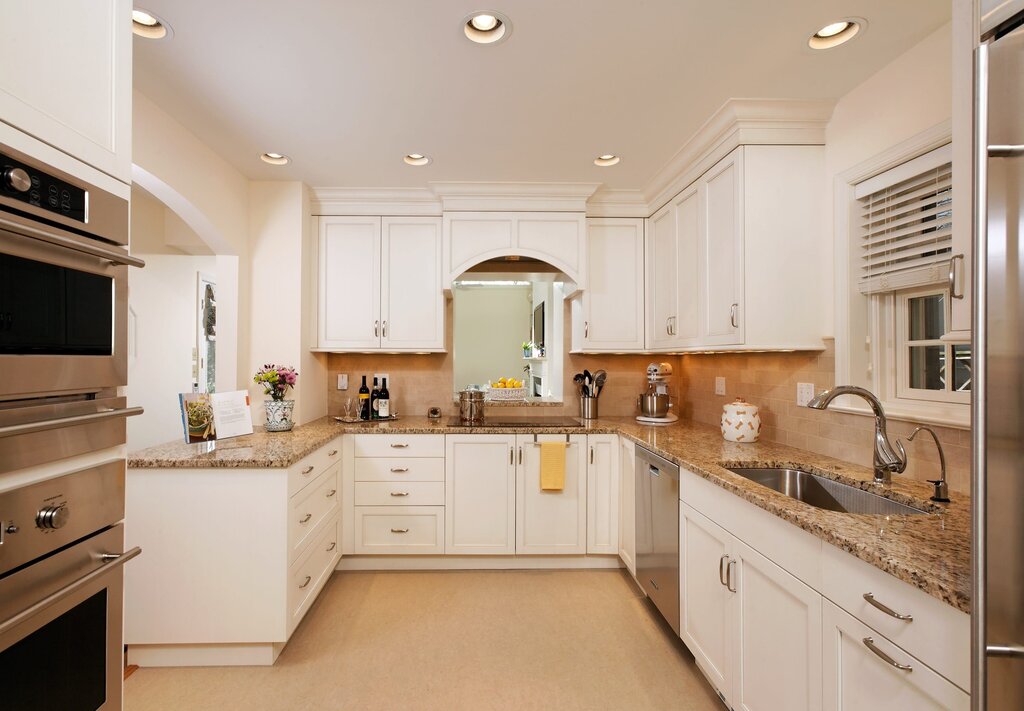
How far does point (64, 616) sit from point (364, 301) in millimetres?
2550

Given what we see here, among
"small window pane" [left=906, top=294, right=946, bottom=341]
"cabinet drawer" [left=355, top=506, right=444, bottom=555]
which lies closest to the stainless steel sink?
"small window pane" [left=906, top=294, right=946, bottom=341]

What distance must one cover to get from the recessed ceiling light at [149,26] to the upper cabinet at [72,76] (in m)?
0.67

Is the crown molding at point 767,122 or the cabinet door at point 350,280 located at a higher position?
the crown molding at point 767,122

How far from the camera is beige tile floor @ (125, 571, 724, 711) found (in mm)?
1907

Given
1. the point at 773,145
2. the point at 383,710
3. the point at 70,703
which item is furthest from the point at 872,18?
the point at 383,710

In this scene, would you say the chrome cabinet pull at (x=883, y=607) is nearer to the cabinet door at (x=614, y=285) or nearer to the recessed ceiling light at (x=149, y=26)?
the cabinet door at (x=614, y=285)

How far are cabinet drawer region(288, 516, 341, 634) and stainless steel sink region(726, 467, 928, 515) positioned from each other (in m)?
2.03

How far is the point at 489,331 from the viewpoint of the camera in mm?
4055

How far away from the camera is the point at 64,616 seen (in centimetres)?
92

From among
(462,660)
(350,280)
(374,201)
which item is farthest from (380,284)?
(462,660)

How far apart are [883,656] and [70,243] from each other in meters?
1.85

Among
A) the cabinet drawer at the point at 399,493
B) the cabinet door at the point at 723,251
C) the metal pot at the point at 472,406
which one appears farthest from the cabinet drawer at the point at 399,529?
the cabinet door at the point at 723,251

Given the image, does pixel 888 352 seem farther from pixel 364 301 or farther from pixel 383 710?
pixel 364 301

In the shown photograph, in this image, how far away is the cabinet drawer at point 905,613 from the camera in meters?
0.89
